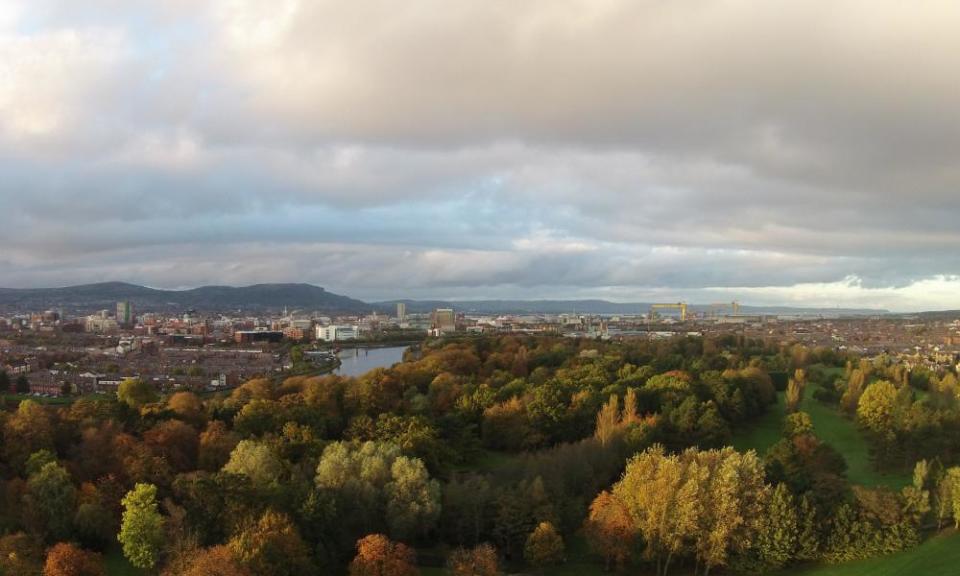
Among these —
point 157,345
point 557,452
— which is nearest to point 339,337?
point 157,345

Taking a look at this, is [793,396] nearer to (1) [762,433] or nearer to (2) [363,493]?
(1) [762,433]

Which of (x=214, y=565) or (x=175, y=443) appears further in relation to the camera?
(x=175, y=443)

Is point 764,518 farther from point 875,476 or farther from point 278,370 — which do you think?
point 278,370

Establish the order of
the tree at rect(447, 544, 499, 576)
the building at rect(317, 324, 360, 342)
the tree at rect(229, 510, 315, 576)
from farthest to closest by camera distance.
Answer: the building at rect(317, 324, 360, 342), the tree at rect(447, 544, 499, 576), the tree at rect(229, 510, 315, 576)

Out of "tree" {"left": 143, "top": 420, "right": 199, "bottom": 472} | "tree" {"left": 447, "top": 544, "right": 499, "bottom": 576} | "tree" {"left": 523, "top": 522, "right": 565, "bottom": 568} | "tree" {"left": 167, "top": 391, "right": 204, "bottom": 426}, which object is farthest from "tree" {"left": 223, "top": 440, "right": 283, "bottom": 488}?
"tree" {"left": 523, "top": 522, "right": 565, "bottom": 568}

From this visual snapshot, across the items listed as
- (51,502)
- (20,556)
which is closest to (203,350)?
(51,502)

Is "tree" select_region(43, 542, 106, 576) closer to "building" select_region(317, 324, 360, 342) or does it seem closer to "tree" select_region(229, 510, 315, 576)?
"tree" select_region(229, 510, 315, 576)
